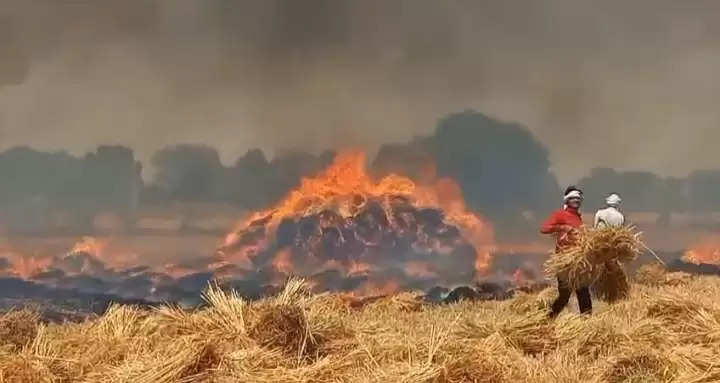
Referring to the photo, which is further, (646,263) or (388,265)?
(388,265)

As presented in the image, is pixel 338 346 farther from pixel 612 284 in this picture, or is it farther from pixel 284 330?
pixel 612 284

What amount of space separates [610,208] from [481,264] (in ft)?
19.9

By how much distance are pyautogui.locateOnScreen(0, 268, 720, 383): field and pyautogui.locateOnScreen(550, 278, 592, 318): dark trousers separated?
816 mm

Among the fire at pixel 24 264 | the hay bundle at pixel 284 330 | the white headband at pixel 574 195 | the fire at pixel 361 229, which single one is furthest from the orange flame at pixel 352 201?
the hay bundle at pixel 284 330

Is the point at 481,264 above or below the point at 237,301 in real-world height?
above

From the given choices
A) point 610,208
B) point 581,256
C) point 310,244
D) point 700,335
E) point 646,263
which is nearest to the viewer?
point 700,335

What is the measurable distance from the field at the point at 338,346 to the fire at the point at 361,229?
7029mm

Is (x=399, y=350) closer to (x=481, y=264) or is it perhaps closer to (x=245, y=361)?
(x=245, y=361)

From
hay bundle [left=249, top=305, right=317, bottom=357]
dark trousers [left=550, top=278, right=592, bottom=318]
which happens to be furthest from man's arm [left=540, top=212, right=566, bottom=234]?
hay bundle [left=249, top=305, right=317, bottom=357]

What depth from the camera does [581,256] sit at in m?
8.08

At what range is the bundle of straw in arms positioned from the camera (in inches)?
318

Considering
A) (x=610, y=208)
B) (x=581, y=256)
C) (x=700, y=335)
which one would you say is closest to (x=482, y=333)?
(x=700, y=335)

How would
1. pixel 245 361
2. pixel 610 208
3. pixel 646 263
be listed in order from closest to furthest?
pixel 245 361, pixel 610 208, pixel 646 263

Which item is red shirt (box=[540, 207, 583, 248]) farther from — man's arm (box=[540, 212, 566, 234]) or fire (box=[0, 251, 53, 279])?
fire (box=[0, 251, 53, 279])
